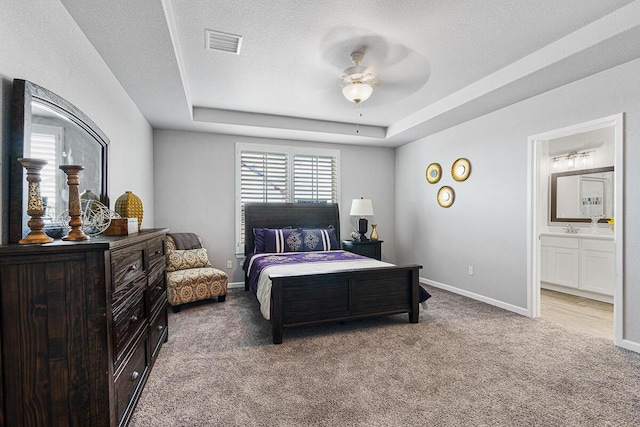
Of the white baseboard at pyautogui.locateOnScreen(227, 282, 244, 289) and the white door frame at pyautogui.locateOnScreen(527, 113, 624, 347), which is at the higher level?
the white door frame at pyautogui.locateOnScreen(527, 113, 624, 347)

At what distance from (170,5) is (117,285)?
6.24 feet

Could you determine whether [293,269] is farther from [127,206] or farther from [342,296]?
[127,206]

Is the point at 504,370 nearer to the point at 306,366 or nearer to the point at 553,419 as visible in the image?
the point at 553,419

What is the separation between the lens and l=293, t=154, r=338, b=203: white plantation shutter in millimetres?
5445

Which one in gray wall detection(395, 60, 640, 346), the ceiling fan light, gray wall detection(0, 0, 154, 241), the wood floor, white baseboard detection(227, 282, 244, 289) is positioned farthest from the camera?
white baseboard detection(227, 282, 244, 289)

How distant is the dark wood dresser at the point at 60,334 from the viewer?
127cm

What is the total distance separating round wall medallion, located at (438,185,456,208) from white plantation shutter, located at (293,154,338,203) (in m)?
1.79

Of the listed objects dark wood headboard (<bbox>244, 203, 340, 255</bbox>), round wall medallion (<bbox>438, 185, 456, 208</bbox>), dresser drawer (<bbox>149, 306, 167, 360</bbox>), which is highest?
round wall medallion (<bbox>438, 185, 456, 208</bbox>)

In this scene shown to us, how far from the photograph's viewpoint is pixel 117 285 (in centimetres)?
159

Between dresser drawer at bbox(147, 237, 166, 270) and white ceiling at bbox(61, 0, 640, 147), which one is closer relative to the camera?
white ceiling at bbox(61, 0, 640, 147)

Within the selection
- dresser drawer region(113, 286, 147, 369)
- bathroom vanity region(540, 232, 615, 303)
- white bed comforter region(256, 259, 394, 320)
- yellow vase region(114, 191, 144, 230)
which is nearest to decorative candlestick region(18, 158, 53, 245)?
dresser drawer region(113, 286, 147, 369)

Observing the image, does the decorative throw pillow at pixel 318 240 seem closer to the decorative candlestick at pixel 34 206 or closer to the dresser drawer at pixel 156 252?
the dresser drawer at pixel 156 252

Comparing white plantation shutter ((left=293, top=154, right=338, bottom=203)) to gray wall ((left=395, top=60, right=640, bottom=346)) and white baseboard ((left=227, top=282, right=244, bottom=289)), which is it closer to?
gray wall ((left=395, top=60, right=640, bottom=346))

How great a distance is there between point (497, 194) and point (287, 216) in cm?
309
